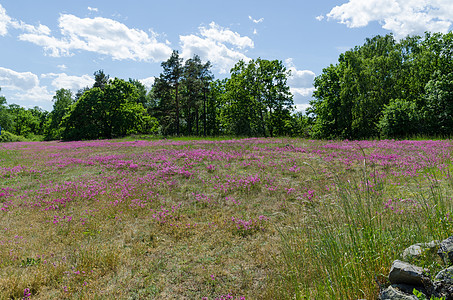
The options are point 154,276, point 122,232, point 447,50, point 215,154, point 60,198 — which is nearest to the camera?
point 154,276

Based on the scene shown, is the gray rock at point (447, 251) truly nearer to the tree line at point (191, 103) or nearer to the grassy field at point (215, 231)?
the grassy field at point (215, 231)

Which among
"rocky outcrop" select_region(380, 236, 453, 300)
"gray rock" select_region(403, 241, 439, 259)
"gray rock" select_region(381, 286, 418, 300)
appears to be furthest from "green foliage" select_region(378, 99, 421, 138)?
"gray rock" select_region(381, 286, 418, 300)

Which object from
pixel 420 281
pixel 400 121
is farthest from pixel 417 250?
pixel 400 121

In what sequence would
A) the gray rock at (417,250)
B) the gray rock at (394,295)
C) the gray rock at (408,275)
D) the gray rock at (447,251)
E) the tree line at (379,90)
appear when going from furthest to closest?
the tree line at (379,90) → the gray rock at (417,250) → the gray rock at (447,251) → the gray rock at (408,275) → the gray rock at (394,295)

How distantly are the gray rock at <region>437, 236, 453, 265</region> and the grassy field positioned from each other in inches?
6.5

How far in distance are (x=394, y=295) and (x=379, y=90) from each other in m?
A: 44.4

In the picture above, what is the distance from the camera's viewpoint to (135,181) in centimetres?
1152

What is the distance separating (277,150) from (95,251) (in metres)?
15.0

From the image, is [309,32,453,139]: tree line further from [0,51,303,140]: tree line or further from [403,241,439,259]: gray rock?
[403,241,439,259]: gray rock

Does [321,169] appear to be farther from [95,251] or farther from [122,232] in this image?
[95,251]

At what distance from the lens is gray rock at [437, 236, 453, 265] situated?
2.80 m

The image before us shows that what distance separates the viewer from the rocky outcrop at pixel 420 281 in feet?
8.07

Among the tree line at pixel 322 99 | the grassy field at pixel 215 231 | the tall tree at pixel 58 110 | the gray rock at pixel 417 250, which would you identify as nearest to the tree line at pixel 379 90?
the tree line at pixel 322 99

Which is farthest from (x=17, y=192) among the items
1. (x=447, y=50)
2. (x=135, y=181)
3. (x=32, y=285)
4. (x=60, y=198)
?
(x=447, y=50)
